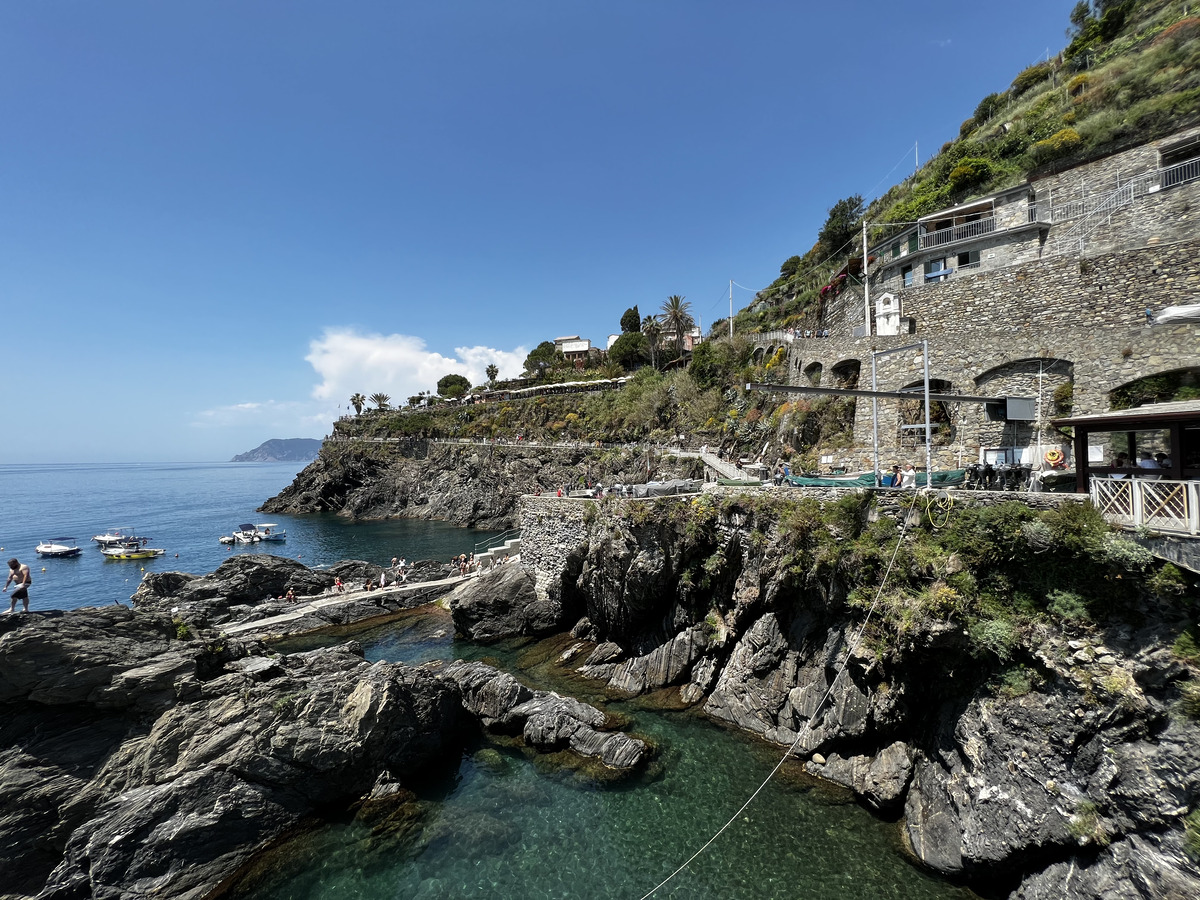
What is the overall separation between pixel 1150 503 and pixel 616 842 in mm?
13026

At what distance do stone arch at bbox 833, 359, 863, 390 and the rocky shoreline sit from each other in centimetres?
2267

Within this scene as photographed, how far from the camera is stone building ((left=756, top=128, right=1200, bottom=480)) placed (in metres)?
16.9

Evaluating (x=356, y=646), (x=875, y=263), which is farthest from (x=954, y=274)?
(x=356, y=646)

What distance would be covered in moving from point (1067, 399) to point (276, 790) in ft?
92.1

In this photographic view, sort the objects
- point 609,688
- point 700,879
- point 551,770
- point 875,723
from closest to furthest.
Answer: point 700,879, point 875,723, point 551,770, point 609,688

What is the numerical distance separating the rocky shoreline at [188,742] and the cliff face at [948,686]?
A: 4.73 metres

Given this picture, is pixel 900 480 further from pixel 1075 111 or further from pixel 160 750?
pixel 1075 111

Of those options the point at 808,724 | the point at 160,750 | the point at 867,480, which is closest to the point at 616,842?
the point at 808,724

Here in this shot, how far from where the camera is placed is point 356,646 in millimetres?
20125

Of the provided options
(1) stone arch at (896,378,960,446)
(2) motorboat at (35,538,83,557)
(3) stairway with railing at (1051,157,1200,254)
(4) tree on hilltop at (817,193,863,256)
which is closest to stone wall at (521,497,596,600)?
(1) stone arch at (896,378,960,446)

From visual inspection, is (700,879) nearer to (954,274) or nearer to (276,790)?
(276,790)

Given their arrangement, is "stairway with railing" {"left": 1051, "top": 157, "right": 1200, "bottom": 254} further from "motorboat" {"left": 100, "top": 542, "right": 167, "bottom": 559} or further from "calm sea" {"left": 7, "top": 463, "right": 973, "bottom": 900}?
"motorboat" {"left": 100, "top": 542, "right": 167, "bottom": 559}

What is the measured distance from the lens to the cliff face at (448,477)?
166 ft

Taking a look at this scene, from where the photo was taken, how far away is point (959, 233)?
28.2m
